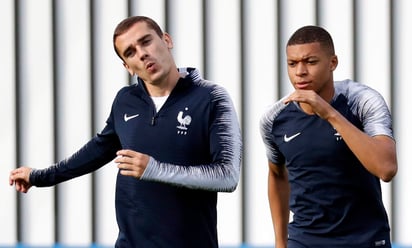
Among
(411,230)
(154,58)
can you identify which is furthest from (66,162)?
(411,230)

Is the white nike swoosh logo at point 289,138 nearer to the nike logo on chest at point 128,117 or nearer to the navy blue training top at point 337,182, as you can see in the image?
the navy blue training top at point 337,182

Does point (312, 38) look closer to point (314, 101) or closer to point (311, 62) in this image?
point (311, 62)

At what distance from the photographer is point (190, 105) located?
18.8 feet

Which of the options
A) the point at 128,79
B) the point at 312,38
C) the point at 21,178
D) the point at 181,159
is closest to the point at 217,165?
the point at 181,159

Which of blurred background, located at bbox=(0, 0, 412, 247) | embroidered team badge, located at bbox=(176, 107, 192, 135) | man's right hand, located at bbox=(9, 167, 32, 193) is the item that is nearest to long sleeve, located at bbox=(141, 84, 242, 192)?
embroidered team badge, located at bbox=(176, 107, 192, 135)

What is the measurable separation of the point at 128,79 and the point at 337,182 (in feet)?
11.9

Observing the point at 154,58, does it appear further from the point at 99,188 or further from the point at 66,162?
the point at 99,188

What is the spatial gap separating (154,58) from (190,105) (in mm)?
265

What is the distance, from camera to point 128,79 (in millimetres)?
9344

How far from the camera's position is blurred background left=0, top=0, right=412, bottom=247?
9.24 m

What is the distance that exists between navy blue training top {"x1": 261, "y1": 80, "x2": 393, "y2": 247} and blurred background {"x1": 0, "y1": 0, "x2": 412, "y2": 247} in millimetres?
3094

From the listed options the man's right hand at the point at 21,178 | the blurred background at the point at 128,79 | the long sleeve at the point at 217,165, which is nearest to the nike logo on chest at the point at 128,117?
the long sleeve at the point at 217,165

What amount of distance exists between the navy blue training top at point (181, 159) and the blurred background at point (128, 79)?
11.2 ft

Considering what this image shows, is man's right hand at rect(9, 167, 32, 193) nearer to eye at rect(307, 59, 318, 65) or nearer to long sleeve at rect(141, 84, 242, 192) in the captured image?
long sleeve at rect(141, 84, 242, 192)
